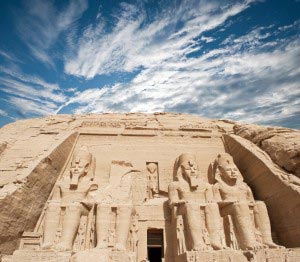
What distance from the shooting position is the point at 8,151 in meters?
6.94

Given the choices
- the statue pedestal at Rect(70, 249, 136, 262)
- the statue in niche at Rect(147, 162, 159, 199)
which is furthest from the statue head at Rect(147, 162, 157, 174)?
the statue pedestal at Rect(70, 249, 136, 262)

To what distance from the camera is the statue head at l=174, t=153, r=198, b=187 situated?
258 inches

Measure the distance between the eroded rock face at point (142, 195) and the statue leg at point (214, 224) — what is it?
21 mm

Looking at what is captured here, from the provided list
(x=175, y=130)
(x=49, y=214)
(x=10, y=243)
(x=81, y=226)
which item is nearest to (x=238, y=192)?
(x=175, y=130)

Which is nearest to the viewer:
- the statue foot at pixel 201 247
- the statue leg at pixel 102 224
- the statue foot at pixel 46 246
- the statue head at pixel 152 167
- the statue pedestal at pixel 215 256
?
the statue pedestal at pixel 215 256

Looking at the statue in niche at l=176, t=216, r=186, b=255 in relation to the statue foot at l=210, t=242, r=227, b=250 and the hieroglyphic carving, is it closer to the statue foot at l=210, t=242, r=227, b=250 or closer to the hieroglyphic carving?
the statue foot at l=210, t=242, r=227, b=250

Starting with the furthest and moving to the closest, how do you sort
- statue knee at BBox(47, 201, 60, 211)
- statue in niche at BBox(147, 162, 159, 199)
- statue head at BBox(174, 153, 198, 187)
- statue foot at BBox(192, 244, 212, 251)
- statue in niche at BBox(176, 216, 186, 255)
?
statue in niche at BBox(147, 162, 159, 199) → statue head at BBox(174, 153, 198, 187) → statue knee at BBox(47, 201, 60, 211) → statue in niche at BBox(176, 216, 186, 255) → statue foot at BBox(192, 244, 212, 251)

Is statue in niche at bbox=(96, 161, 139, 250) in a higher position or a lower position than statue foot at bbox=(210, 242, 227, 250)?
higher

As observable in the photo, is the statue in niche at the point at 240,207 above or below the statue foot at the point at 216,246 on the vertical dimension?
above

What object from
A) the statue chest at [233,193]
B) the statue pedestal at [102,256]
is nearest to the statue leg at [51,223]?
the statue pedestal at [102,256]

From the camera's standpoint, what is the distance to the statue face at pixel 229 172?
6584mm

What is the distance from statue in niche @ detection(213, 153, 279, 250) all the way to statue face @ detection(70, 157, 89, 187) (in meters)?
3.14

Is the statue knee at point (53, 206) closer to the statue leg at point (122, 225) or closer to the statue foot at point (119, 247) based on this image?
the statue leg at point (122, 225)

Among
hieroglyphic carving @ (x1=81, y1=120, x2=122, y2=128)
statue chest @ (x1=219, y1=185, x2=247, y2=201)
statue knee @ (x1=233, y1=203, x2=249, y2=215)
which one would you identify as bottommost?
statue knee @ (x1=233, y1=203, x2=249, y2=215)
